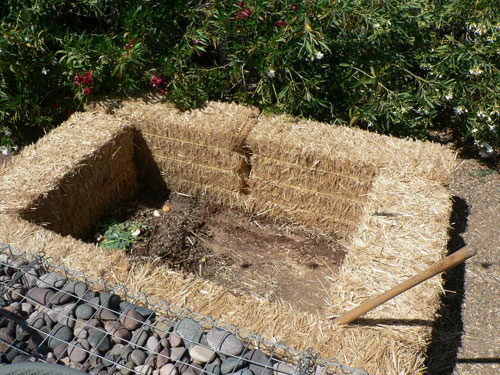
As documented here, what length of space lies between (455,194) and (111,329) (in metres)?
3.72

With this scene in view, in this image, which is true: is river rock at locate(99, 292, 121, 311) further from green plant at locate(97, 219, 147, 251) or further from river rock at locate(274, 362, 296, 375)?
green plant at locate(97, 219, 147, 251)

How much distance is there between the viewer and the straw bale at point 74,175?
340cm

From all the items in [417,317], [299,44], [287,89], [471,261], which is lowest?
[471,261]

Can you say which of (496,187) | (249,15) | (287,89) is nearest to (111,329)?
(287,89)

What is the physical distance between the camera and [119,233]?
409 cm

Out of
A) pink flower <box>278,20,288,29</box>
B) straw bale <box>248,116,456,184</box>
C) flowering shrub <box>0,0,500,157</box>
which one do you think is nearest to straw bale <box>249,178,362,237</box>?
straw bale <box>248,116,456,184</box>

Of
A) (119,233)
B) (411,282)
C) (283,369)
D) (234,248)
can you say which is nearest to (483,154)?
(234,248)

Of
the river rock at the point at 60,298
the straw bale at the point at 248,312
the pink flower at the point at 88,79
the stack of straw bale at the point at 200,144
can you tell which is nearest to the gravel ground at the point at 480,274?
the straw bale at the point at 248,312

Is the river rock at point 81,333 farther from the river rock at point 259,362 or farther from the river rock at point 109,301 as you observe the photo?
the river rock at point 259,362

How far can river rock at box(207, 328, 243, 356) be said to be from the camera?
2188 millimetres

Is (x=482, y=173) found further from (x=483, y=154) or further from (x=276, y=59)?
(x=276, y=59)

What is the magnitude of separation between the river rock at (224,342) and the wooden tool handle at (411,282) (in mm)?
679

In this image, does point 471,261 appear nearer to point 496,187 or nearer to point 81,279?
point 496,187

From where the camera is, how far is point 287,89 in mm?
4242
